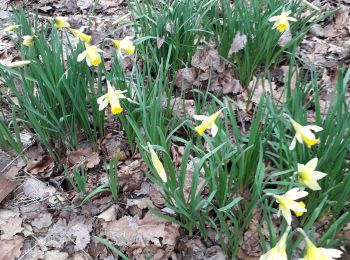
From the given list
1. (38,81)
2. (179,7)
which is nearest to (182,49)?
(179,7)

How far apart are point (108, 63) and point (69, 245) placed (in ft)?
4.58

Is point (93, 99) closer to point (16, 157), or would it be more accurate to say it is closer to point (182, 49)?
point (16, 157)

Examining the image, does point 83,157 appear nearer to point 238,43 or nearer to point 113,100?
point 113,100

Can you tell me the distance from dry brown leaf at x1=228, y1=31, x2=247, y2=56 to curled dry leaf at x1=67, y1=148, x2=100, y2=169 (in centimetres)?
102

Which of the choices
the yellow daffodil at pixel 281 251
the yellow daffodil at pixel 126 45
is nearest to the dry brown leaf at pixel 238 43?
the yellow daffodil at pixel 126 45

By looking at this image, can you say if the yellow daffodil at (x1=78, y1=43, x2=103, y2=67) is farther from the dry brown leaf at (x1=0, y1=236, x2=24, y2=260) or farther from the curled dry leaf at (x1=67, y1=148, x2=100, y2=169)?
the dry brown leaf at (x1=0, y1=236, x2=24, y2=260)

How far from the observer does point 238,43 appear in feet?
7.54

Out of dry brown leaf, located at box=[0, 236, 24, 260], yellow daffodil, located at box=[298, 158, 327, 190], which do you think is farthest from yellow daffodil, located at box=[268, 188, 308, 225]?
dry brown leaf, located at box=[0, 236, 24, 260]

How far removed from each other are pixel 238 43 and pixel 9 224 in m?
1.56

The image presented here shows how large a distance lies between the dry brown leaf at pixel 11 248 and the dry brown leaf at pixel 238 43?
153 cm

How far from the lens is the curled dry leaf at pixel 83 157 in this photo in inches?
79.4

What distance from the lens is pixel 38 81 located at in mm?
1867

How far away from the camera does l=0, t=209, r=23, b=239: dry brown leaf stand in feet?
5.62

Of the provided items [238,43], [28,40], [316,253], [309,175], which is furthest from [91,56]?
[316,253]
